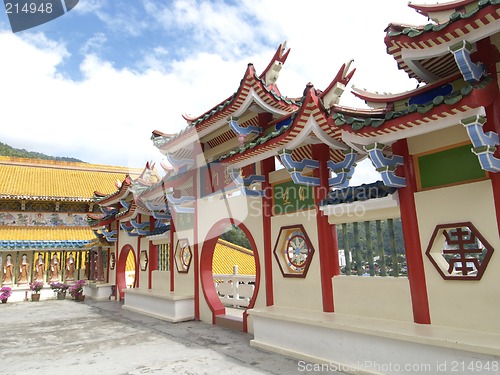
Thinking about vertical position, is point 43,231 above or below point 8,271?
above

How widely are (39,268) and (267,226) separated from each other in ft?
62.1

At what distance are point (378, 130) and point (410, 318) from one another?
9.43ft

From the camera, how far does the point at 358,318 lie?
5.99 metres

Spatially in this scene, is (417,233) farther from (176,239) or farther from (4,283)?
(4,283)

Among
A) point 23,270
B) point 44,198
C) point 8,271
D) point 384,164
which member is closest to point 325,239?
point 384,164

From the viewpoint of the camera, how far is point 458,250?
5.03 meters

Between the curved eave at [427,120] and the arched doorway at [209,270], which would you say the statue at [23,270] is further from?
the curved eave at [427,120]

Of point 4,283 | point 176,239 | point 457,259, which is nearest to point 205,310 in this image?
point 176,239

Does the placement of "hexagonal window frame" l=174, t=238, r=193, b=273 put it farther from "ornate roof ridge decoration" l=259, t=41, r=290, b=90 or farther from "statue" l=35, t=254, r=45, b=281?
"statue" l=35, t=254, r=45, b=281

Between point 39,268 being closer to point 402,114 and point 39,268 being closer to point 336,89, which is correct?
point 336,89

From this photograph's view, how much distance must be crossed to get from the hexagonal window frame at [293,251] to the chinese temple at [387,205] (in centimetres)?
3

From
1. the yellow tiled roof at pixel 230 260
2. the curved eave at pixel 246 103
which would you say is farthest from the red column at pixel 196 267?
the yellow tiled roof at pixel 230 260

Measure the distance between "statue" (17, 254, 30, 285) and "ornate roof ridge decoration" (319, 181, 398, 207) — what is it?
68.6 ft

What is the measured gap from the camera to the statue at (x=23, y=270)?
20922 mm
